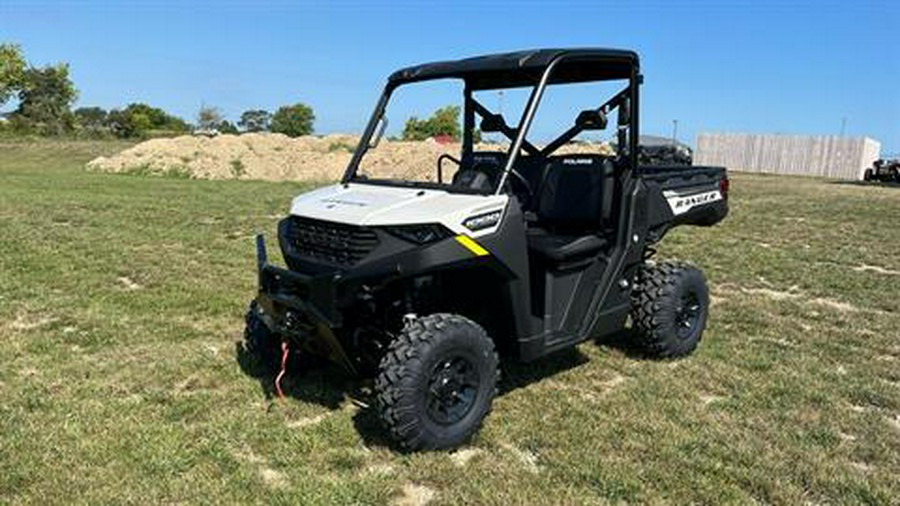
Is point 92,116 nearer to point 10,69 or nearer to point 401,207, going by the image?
point 10,69

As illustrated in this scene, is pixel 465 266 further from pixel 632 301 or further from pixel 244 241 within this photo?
pixel 244 241

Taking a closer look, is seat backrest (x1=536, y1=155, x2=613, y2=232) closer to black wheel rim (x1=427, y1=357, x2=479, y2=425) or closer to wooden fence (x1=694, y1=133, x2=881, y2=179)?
black wheel rim (x1=427, y1=357, x2=479, y2=425)

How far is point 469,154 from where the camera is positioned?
5.41 meters

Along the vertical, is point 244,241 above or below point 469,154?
below

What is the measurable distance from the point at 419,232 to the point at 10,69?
4023 centimetres

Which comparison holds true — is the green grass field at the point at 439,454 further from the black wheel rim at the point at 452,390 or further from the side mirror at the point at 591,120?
the side mirror at the point at 591,120

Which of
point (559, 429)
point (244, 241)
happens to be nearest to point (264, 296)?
point (559, 429)

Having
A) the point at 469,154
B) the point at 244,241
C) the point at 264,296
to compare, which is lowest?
the point at 244,241

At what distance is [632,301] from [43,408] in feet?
11.7

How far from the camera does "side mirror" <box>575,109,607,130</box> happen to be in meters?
4.76

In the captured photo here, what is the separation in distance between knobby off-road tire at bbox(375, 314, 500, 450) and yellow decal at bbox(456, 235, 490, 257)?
0.34m

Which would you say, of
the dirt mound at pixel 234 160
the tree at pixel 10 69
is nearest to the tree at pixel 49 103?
the tree at pixel 10 69

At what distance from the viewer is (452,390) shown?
13.1 ft

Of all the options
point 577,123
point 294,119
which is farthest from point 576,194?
point 294,119
